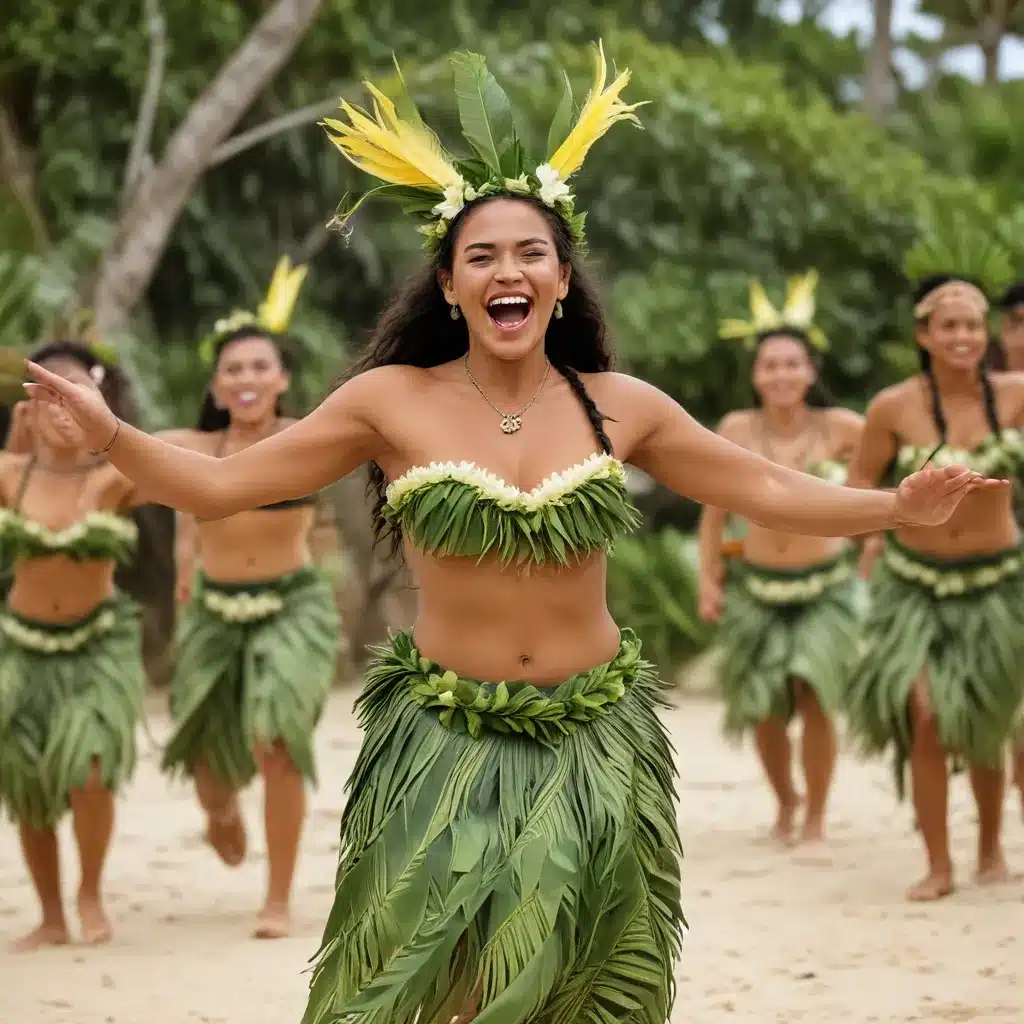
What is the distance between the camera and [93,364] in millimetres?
5125

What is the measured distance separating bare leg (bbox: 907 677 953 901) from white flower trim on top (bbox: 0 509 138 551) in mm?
2158

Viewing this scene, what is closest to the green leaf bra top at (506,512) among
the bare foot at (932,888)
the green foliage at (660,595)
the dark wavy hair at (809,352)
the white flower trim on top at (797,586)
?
the bare foot at (932,888)

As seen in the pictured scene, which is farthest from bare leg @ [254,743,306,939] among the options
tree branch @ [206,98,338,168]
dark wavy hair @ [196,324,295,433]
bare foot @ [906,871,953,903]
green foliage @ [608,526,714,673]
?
tree branch @ [206,98,338,168]

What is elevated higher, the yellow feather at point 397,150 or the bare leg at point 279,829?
the yellow feather at point 397,150

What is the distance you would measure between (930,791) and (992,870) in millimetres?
407

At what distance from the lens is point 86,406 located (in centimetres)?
278

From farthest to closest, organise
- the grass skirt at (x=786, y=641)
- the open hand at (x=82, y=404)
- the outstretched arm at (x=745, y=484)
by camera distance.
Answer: the grass skirt at (x=786, y=641)
the outstretched arm at (x=745, y=484)
the open hand at (x=82, y=404)

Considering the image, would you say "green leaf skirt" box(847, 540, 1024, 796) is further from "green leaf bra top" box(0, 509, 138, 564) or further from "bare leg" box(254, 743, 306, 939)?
"green leaf bra top" box(0, 509, 138, 564)

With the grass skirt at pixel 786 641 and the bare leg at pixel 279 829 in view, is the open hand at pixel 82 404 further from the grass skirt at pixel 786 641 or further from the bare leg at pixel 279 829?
the grass skirt at pixel 786 641

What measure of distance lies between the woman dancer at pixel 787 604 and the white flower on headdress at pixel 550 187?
125 inches

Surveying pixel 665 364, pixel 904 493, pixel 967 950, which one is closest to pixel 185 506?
pixel 904 493

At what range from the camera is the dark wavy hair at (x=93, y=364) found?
199 inches

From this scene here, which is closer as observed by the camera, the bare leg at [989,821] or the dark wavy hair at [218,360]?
the bare leg at [989,821]

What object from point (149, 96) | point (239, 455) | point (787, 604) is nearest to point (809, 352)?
point (787, 604)
